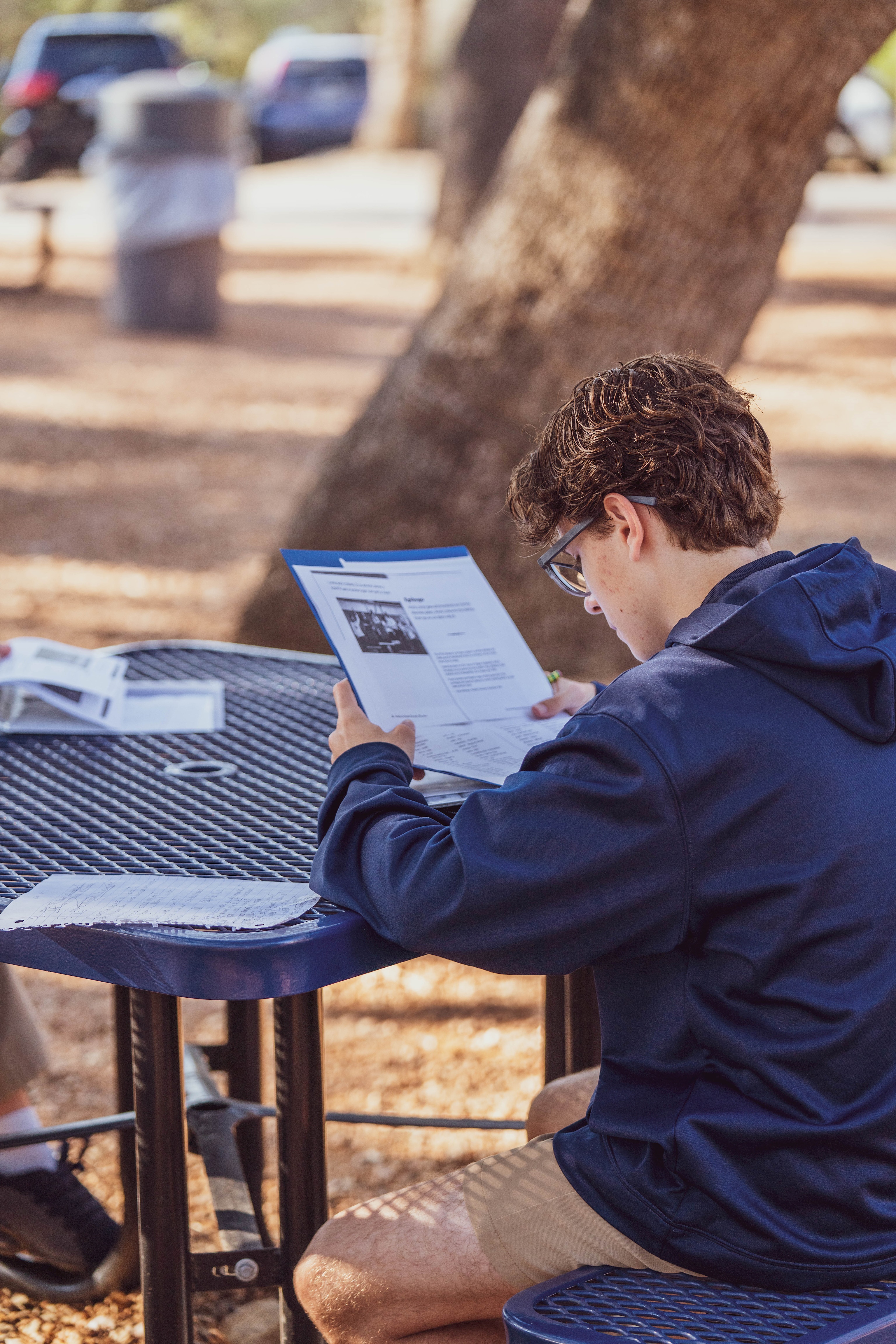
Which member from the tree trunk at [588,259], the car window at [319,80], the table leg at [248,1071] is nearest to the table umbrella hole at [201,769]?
the table leg at [248,1071]

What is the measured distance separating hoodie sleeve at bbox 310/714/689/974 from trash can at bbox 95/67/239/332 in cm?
1103

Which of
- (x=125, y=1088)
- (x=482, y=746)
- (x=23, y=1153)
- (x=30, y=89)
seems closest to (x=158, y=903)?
(x=482, y=746)

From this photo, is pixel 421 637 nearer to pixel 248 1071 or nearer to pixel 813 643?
pixel 813 643

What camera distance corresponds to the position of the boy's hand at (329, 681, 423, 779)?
1824 millimetres

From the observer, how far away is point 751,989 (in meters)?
1.47

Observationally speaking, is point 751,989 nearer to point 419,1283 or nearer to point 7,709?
point 419,1283

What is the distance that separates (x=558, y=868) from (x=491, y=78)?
12.8m

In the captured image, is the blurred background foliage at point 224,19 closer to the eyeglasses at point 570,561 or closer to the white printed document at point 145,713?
the white printed document at point 145,713

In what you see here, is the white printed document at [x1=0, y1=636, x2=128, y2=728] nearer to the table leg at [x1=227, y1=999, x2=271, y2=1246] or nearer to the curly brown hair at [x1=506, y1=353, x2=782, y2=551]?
Result: the table leg at [x1=227, y1=999, x2=271, y2=1246]

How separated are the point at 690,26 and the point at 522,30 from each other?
30.8 ft

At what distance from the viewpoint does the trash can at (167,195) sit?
11.8 m

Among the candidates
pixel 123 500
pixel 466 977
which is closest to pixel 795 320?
pixel 123 500

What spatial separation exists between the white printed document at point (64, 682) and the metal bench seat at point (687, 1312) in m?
1.21

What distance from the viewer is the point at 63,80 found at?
1877cm
